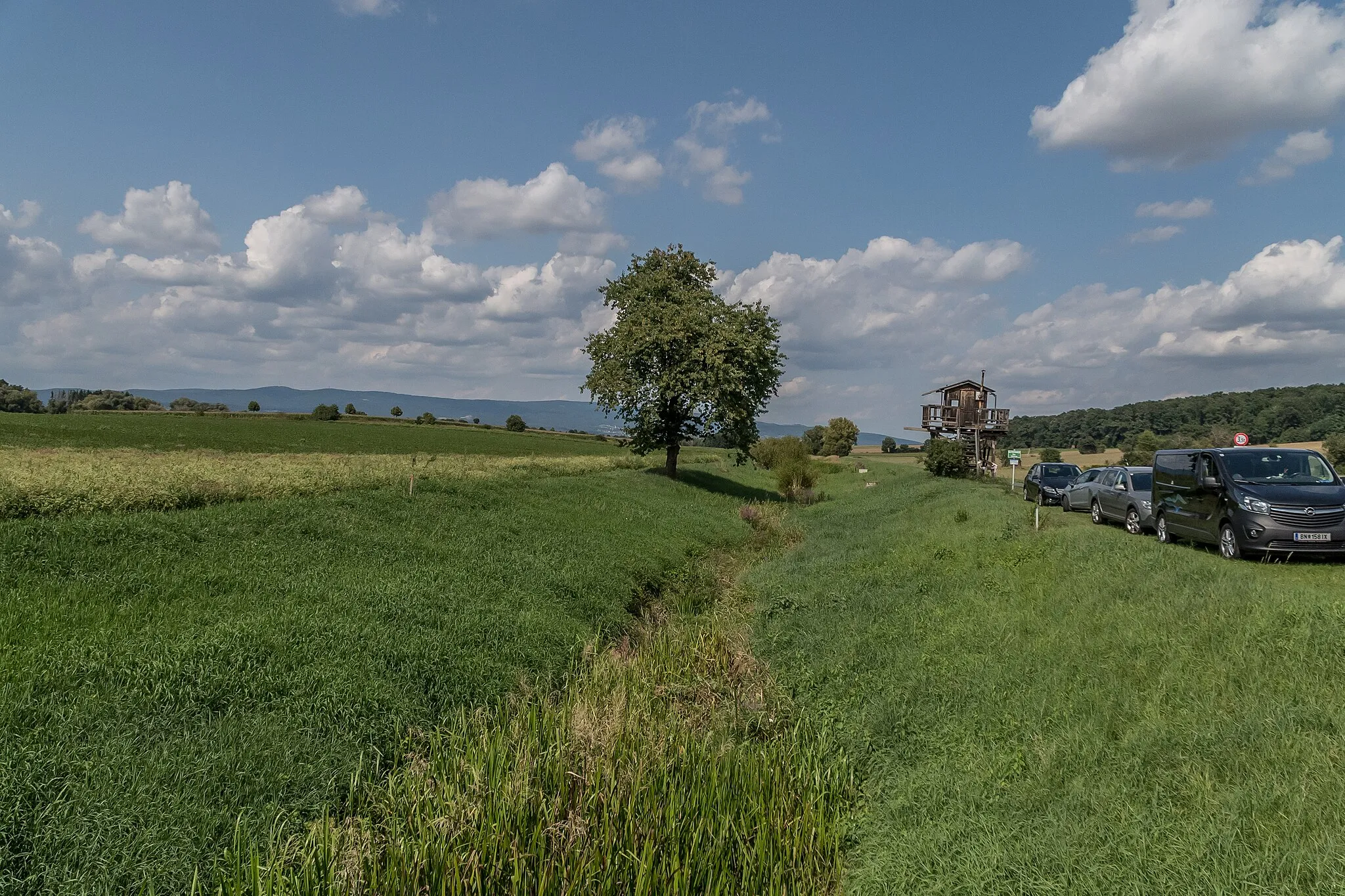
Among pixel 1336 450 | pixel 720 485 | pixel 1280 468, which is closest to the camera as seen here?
pixel 1280 468

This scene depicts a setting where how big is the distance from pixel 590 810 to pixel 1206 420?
110 meters

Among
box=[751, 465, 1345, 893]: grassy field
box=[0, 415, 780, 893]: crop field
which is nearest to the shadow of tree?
box=[0, 415, 780, 893]: crop field

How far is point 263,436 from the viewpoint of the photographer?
54469 mm

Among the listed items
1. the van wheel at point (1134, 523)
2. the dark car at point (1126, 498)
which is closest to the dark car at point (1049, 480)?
the dark car at point (1126, 498)

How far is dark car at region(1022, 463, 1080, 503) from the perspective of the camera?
95.6 ft

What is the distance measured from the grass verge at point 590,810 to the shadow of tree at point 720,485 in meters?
29.9

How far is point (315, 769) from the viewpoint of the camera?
7.21m

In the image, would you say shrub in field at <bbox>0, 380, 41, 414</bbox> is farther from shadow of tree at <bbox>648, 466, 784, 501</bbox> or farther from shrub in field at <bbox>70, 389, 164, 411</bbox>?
shadow of tree at <bbox>648, 466, 784, 501</bbox>

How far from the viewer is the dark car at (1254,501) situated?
1190cm

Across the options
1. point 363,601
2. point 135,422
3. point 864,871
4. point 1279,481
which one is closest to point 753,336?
point 1279,481

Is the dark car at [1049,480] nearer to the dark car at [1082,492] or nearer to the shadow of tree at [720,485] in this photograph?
the dark car at [1082,492]

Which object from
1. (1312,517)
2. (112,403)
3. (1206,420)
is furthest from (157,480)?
(1206,420)

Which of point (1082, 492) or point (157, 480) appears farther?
point (1082, 492)

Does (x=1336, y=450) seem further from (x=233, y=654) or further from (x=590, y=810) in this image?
(x=233, y=654)
